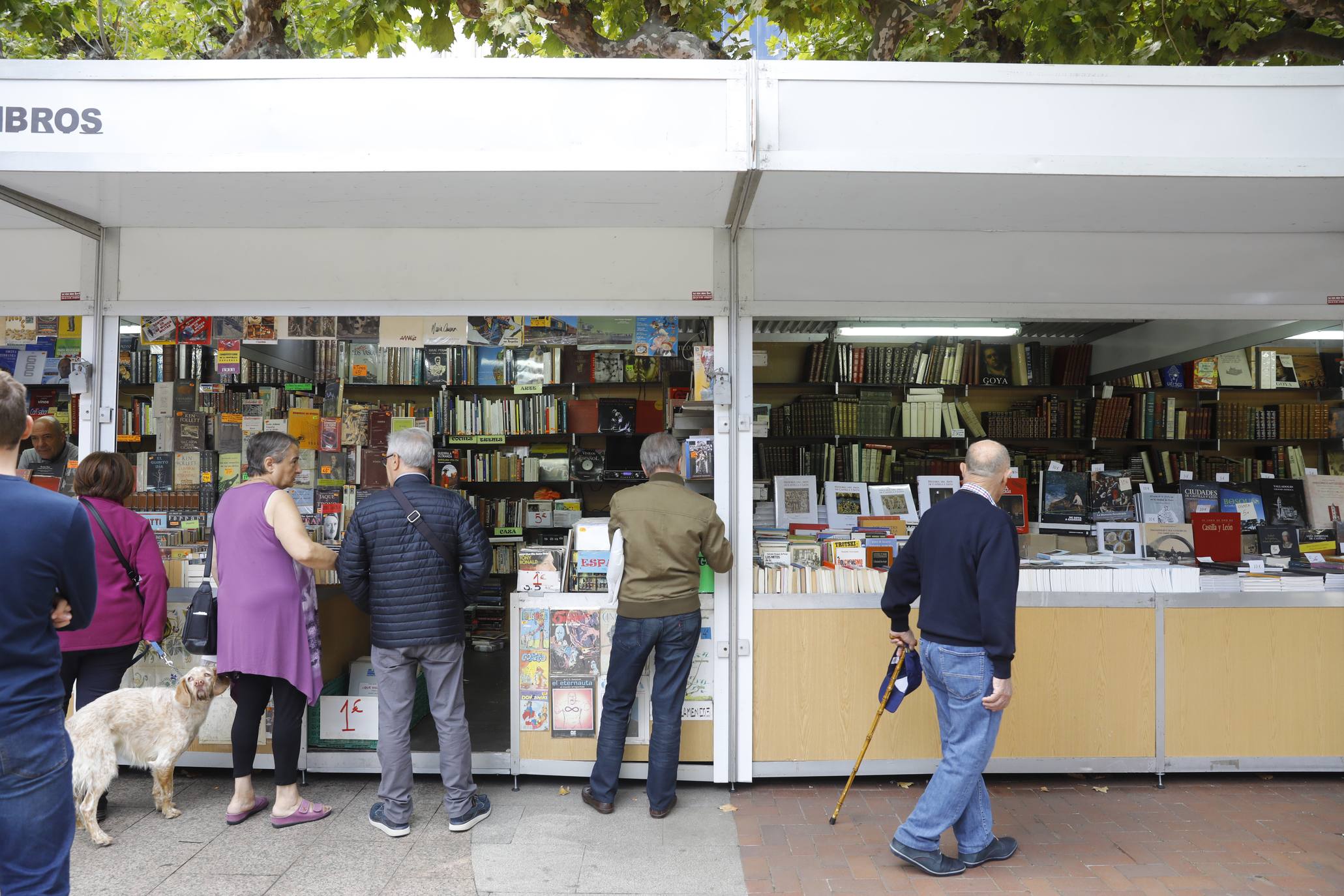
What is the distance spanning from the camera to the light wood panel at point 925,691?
4016 mm

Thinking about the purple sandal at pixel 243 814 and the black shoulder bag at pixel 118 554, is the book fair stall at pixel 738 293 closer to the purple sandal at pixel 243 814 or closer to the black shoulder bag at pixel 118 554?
the purple sandal at pixel 243 814

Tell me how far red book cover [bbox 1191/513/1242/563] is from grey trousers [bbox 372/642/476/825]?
3.84m

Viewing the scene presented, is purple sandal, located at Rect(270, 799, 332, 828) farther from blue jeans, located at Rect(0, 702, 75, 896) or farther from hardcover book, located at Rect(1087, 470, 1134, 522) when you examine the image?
hardcover book, located at Rect(1087, 470, 1134, 522)

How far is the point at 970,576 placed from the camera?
10.00 feet

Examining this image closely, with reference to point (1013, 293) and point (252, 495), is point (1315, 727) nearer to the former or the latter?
point (1013, 293)

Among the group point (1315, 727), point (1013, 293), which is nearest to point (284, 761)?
point (1013, 293)

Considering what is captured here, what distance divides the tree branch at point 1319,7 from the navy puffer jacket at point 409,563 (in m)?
5.10

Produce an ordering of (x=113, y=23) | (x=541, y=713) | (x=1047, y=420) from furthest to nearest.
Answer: (x=113, y=23) < (x=1047, y=420) < (x=541, y=713)

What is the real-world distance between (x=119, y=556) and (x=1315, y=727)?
5.44 meters

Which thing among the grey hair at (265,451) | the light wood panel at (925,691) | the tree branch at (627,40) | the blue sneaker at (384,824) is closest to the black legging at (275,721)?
the blue sneaker at (384,824)

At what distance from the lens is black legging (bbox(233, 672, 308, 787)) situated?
11.6ft

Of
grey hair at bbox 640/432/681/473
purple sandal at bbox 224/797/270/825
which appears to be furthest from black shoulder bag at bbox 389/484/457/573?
purple sandal at bbox 224/797/270/825

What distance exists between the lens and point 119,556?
358cm

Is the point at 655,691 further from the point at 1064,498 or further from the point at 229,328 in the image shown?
the point at 1064,498
